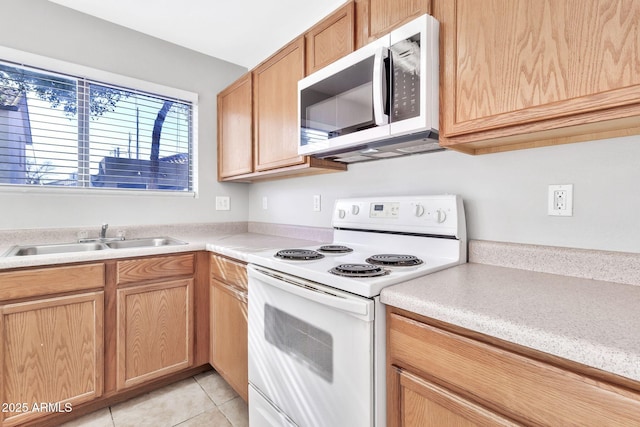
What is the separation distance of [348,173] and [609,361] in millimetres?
1503

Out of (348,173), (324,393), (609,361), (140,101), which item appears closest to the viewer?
(609,361)

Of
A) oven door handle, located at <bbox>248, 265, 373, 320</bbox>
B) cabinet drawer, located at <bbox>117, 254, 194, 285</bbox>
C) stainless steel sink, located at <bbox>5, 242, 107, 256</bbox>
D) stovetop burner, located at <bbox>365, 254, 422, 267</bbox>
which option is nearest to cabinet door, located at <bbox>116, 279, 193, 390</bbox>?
cabinet drawer, located at <bbox>117, 254, 194, 285</bbox>

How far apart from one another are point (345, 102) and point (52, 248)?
6.41 feet

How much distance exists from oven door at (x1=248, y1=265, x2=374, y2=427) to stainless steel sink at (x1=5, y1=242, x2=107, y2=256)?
1.26 m

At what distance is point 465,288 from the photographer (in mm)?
925

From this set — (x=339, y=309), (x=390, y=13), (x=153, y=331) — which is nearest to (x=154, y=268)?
(x=153, y=331)

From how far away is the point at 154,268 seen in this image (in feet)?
5.98

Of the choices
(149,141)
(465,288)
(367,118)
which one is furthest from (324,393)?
(149,141)

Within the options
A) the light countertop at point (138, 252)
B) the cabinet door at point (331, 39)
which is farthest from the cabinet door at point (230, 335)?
the cabinet door at point (331, 39)

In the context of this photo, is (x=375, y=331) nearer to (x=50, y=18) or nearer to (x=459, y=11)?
(x=459, y=11)

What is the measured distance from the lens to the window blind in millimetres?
1902

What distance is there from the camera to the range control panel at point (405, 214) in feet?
4.25

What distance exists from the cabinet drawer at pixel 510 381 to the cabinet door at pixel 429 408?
2 cm

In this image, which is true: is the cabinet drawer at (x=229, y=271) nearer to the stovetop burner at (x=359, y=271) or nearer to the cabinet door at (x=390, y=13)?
the stovetop burner at (x=359, y=271)
